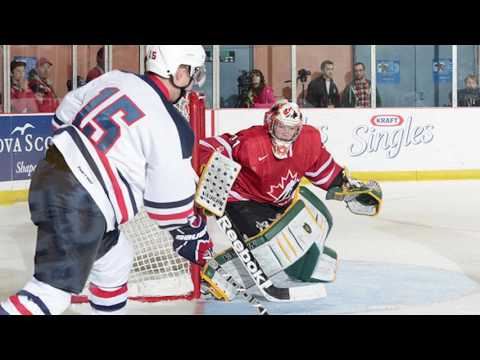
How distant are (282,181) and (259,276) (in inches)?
17.2

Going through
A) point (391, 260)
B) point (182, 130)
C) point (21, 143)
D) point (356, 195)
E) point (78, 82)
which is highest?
point (78, 82)

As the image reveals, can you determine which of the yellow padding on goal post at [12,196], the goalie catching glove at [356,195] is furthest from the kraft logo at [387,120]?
the goalie catching glove at [356,195]

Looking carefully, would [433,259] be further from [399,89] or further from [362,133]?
[399,89]

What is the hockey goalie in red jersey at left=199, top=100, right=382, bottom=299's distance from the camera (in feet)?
13.8

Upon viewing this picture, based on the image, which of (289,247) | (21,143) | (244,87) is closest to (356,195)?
(289,247)

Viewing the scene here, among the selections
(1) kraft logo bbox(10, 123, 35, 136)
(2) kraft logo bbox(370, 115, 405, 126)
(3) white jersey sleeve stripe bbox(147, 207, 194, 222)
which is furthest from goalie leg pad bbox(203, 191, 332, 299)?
(2) kraft logo bbox(370, 115, 405, 126)

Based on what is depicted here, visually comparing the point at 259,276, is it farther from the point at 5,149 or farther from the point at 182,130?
the point at 5,149

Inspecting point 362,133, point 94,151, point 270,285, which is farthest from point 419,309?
point 362,133

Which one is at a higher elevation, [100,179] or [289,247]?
[100,179]

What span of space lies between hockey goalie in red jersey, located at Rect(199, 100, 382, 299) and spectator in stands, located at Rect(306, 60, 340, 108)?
15.9 ft

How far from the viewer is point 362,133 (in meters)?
9.20

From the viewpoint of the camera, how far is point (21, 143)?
7.89 metres

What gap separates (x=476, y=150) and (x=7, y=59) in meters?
4.26

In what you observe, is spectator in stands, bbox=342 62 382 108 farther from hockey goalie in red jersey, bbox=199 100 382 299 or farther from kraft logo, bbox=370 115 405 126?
hockey goalie in red jersey, bbox=199 100 382 299
